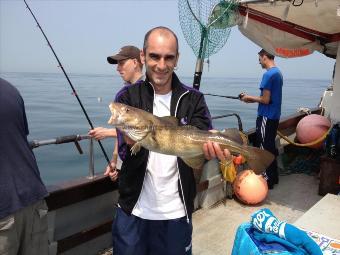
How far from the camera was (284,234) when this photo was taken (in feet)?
8.66

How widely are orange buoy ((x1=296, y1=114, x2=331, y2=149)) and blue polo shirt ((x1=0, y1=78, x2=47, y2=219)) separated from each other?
6.73 m

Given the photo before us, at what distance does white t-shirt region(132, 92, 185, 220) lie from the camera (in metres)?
2.65

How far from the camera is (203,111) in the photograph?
2.78 metres

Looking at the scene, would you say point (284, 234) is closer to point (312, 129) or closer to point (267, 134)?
point (267, 134)

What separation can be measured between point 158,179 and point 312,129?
20.3ft

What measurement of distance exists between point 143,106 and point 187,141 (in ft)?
1.44

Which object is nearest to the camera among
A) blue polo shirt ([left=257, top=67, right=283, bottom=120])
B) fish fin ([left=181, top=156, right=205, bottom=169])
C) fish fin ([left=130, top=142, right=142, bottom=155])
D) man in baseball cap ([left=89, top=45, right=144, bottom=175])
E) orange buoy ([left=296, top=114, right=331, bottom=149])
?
fish fin ([left=130, top=142, right=142, bottom=155])

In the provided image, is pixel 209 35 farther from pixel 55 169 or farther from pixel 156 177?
pixel 55 169

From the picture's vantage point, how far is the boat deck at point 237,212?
4660 millimetres

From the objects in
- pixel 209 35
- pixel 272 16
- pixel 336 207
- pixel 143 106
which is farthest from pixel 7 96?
pixel 272 16

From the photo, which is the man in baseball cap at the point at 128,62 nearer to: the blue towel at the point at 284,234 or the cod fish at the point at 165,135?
the cod fish at the point at 165,135

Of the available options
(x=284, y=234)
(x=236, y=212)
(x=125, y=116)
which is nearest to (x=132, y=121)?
(x=125, y=116)

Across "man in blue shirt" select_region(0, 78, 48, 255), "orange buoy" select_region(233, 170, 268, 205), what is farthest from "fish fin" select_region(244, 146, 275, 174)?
"orange buoy" select_region(233, 170, 268, 205)

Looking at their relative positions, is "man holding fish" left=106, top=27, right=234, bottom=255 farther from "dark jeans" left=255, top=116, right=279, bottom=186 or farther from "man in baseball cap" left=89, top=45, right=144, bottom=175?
"dark jeans" left=255, top=116, right=279, bottom=186
